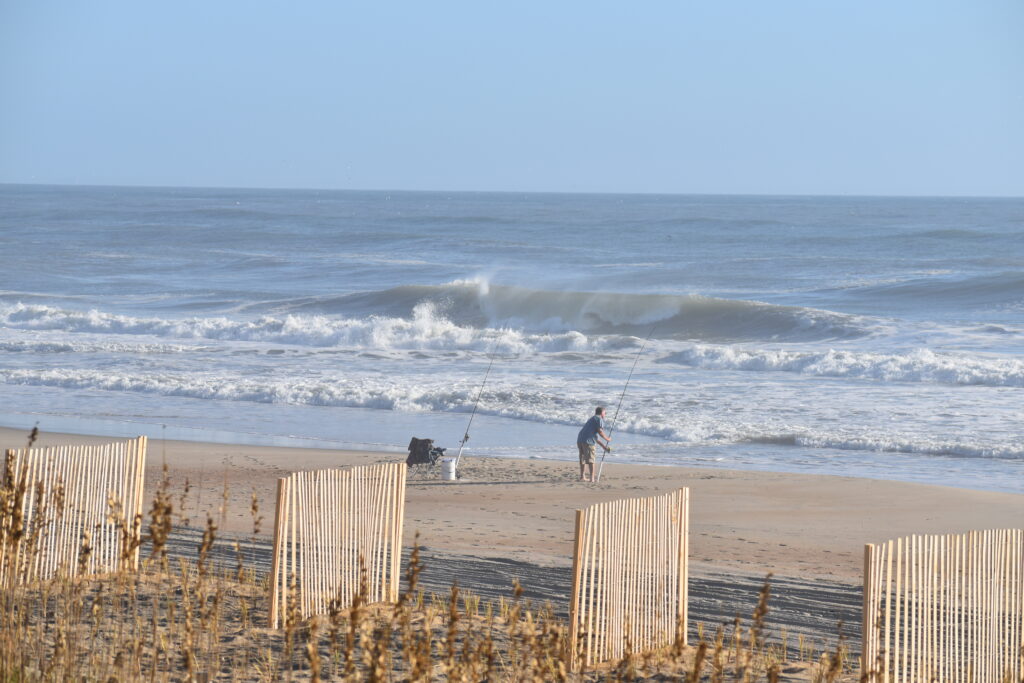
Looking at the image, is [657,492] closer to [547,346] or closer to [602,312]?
[547,346]

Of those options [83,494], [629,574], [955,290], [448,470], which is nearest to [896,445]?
[448,470]

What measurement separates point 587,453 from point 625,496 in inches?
50.0

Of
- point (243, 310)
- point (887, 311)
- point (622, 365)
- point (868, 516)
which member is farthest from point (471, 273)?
point (868, 516)

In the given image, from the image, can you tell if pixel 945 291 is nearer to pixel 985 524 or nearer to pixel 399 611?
pixel 985 524

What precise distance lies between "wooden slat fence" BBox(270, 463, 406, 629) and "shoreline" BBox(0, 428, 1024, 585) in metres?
2.58

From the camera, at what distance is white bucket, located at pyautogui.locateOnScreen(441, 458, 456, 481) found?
43.9ft

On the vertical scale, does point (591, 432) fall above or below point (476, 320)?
below

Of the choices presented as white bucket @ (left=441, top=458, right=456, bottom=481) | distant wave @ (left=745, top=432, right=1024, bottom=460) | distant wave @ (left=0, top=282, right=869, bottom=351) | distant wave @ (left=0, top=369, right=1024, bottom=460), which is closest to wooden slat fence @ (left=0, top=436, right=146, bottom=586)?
white bucket @ (left=441, top=458, right=456, bottom=481)

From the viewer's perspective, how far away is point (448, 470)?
13.4 m

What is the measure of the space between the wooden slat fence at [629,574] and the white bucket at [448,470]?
6898 mm

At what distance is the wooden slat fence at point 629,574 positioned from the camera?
594cm

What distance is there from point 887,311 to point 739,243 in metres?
25.6

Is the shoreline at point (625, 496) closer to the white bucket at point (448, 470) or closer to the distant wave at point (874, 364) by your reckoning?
the white bucket at point (448, 470)

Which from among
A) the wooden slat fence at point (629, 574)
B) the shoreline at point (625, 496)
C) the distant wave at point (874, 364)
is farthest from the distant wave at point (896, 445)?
the wooden slat fence at point (629, 574)
